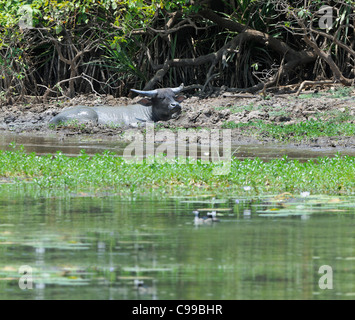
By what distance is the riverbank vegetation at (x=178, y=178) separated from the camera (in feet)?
32.4

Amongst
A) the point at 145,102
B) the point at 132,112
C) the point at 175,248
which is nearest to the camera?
the point at 175,248

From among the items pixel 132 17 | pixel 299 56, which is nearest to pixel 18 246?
pixel 132 17

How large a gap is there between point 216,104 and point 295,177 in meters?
9.50

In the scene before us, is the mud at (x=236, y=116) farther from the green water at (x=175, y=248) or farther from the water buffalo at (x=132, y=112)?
the green water at (x=175, y=248)

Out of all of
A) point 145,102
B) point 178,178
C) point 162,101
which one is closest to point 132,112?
point 145,102

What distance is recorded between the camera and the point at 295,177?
1015 cm

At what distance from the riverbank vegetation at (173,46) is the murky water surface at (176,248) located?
10.9 meters

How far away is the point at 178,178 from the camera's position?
10391mm

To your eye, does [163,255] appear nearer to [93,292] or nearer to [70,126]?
[93,292]

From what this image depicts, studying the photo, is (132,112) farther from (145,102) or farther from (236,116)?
(236,116)

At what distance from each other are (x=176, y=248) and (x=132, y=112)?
13288 mm

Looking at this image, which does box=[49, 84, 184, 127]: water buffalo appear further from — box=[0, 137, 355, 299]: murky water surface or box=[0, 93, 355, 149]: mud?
box=[0, 137, 355, 299]: murky water surface

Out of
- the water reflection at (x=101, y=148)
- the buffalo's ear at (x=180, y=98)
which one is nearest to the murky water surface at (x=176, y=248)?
the water reflection at (x=101, y=148)

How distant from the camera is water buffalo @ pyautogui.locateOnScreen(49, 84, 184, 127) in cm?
1933
